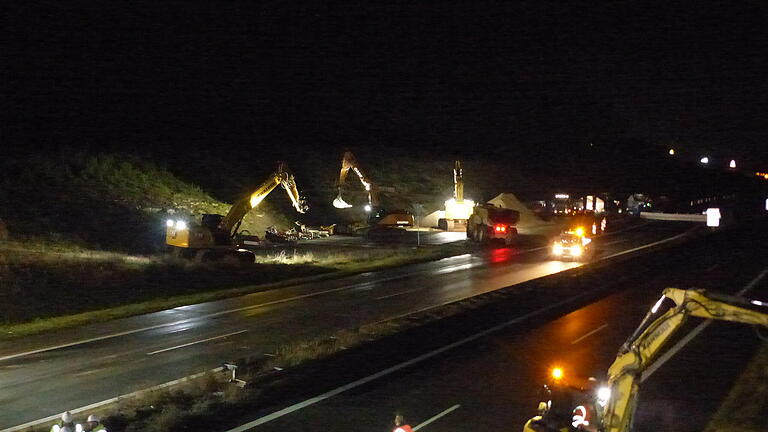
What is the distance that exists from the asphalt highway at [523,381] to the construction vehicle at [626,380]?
3.12 meters

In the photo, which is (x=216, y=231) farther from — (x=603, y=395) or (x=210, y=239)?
(x=603, y=395)

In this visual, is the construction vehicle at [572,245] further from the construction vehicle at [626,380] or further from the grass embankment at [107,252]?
the construction vehicle at [626,380]

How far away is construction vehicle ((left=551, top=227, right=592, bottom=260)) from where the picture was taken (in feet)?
133

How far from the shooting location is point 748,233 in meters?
56.7

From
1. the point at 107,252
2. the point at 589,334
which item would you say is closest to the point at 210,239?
the point at 107,252

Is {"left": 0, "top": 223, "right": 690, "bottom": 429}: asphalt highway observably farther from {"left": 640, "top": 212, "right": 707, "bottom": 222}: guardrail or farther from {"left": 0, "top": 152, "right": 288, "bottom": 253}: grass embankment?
{"left": 640, "top": 212, "right": 707, "bottom": 222}: guardrail

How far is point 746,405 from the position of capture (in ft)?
43.4

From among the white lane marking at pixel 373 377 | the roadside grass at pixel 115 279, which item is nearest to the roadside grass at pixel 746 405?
the white lane marking at pixel 373 377

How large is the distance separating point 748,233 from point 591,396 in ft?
176

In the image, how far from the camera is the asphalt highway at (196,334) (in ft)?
52.2

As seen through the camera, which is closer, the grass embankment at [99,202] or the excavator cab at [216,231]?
the excavator cab at [216,231]

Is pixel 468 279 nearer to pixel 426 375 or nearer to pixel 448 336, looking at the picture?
pixel 448 336

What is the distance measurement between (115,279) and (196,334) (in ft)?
37.8

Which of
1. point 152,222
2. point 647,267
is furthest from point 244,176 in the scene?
point 647,267
